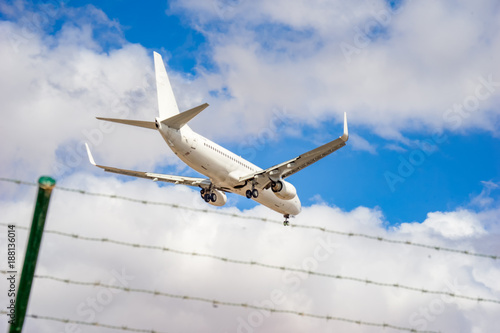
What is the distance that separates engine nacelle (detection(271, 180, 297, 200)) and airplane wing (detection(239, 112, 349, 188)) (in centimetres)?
53

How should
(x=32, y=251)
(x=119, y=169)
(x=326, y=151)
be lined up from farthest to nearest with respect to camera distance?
(x=119, y=169)
(x=326, y=151)
(x=32, y=251)

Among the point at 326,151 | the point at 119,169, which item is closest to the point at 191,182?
the point at 119,169

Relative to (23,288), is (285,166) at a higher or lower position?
higher

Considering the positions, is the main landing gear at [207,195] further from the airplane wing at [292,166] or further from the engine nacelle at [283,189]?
the engine nacelle at [283,189]

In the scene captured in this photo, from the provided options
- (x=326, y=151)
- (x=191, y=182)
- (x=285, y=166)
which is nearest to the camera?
(x=326, y=151)

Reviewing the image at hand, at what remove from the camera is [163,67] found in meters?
50.8

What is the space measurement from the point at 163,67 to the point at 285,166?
14.1m

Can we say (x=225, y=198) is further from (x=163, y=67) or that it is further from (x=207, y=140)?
(x=163, y=67)

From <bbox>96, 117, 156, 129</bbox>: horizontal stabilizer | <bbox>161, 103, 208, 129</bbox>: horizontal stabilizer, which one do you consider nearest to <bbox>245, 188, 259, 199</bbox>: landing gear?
<bbox>161, 103, 208, 129</bbox>: horizontal stabilizer

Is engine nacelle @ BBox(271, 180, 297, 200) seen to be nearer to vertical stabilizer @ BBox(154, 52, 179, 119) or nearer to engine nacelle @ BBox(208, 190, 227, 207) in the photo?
engine nacelle @ BBox(208, 190, 227, 207)

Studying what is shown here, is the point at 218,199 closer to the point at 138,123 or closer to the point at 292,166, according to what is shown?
the point at 292,166

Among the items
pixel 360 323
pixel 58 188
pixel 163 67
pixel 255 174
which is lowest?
pixel 360 323

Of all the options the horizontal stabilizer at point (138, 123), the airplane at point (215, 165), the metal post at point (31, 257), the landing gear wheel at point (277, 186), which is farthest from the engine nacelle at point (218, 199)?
the metal post at point (31, 257)

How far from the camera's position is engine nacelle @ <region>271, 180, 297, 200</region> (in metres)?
48.4
